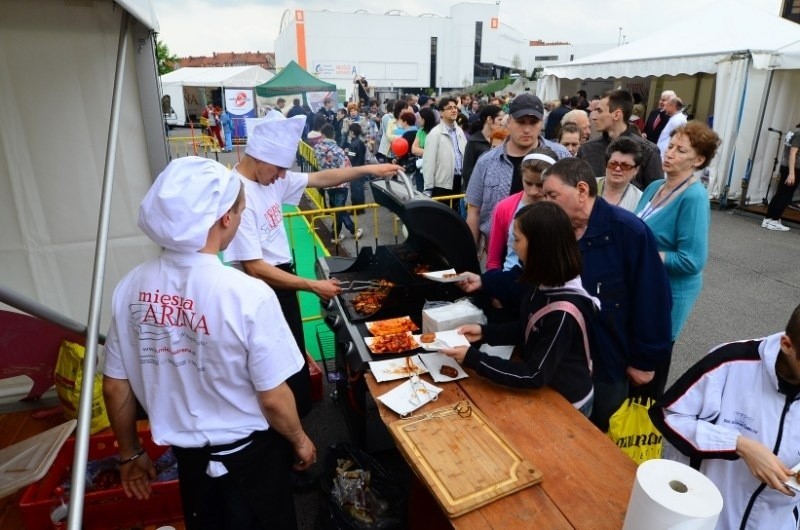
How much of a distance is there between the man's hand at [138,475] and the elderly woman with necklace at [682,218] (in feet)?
7.57

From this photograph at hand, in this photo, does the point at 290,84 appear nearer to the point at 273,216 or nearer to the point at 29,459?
the point at 273,216

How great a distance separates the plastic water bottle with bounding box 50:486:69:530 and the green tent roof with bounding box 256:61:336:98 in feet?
48.2

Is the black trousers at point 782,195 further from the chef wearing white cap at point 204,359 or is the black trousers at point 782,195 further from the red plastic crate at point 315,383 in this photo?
the chef wearing white cap at point 204,359

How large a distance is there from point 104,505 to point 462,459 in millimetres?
1913

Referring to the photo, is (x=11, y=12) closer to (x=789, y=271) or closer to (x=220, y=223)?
(x=220, y=223)

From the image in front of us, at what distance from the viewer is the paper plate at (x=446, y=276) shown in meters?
2.39

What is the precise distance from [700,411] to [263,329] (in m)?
1.46

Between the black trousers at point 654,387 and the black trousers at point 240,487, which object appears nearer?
the black trousers at point 240,487

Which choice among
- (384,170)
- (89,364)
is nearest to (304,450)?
(89,364)

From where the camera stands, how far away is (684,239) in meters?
2.60

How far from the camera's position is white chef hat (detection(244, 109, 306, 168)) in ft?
8.00

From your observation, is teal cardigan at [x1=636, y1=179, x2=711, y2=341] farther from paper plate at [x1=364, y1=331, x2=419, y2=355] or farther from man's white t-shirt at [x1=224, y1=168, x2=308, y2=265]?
man's white t-shirt at [x1=224, y1=168, x2=308, y2=265]

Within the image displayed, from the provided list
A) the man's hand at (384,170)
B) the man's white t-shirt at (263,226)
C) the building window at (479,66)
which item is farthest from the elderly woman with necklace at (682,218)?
the building window at (479,66)

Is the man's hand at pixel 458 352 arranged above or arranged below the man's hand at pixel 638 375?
above
